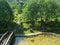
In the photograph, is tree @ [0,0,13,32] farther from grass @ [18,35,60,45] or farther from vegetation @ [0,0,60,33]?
grass @ [18,35,60,45]

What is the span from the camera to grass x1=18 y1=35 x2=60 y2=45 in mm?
24089

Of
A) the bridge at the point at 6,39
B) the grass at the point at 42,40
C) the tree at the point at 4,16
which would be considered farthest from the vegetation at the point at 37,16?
the bridge at the point at 6,39

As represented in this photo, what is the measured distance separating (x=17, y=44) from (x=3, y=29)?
22.4ft

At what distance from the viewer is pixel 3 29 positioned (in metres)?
29.5

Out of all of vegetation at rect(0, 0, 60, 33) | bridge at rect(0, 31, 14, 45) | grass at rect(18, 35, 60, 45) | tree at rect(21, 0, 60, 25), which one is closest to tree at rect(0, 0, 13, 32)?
vegetation at rect(0, 0, 60, 33)

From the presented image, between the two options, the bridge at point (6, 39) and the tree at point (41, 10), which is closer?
the bridge at point (6, 39)

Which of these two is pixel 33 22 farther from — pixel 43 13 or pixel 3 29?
pixel 3 29

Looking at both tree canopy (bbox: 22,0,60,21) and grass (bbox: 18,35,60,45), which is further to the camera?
tree canopy (bbox: 22,0,60,21)

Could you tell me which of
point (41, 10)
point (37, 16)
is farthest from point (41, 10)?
Answer: point (37, 16)

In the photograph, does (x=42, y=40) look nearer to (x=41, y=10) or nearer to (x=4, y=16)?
(x=41, y=10)

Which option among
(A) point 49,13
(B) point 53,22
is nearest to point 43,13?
(A) point 49,13

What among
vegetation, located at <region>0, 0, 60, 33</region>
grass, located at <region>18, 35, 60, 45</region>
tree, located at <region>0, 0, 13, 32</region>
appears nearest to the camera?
grass, located at <region>18, 35, 60, 45</region>

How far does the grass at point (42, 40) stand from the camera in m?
24.1

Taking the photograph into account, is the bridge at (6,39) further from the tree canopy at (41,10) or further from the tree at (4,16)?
the tree canopy at (41,10)
